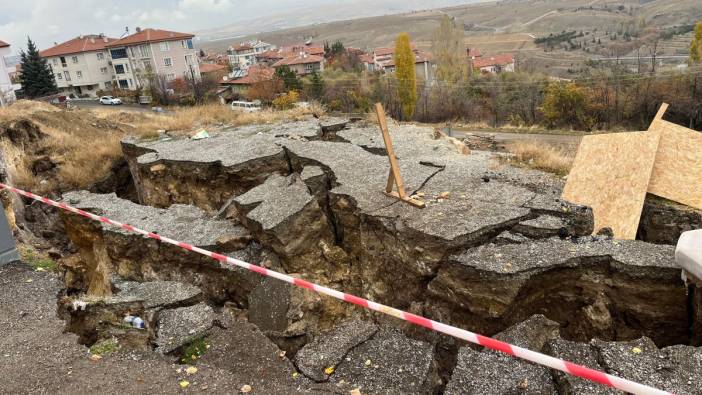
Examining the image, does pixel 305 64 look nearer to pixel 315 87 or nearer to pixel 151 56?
pixel 151 56

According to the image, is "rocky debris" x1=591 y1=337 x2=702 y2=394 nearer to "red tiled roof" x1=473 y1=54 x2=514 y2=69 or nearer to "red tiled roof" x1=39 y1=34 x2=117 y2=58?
"red tiled roof" x1=39 y1=34 x2=117 y2=58

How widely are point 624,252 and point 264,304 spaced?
330 centimetres

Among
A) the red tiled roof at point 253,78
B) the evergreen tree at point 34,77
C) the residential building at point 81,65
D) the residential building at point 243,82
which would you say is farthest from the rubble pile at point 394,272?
the residential building at point 81,65

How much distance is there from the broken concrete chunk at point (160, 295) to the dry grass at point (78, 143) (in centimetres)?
637

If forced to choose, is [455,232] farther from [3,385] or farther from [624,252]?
[3,385]

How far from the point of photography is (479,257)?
422cm

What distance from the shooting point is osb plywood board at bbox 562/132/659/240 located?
18.0ft

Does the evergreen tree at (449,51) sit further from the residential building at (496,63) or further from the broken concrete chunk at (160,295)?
the broken concrete chunk at (160,295)

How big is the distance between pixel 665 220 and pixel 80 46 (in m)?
58.8

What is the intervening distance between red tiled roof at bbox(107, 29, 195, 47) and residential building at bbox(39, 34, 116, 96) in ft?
7.16

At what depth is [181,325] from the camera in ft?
12.7

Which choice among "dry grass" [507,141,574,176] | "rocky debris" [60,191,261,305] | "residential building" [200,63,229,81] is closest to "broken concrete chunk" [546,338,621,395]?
"rocky debris" [60,191,261,305]

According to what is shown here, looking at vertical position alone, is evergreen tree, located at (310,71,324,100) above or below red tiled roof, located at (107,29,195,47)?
below

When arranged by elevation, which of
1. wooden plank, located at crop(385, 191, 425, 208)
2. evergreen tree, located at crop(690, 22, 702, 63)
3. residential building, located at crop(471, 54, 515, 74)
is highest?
wooden plank, located at crop(385, 191, 425, 208)
